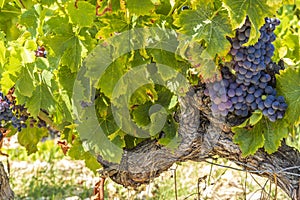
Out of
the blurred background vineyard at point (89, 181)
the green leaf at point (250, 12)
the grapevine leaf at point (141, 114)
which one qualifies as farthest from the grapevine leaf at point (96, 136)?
the blurred background vineyard at point (89, 181)

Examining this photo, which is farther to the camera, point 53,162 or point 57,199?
point 53,162

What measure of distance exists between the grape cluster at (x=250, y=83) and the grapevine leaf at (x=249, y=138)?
0.23 ft

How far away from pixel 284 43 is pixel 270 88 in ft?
1.56

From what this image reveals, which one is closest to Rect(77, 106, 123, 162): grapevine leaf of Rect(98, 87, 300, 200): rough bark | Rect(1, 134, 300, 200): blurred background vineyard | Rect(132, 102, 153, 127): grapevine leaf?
Rect(132, 102, 153, 127): grapevine leaf

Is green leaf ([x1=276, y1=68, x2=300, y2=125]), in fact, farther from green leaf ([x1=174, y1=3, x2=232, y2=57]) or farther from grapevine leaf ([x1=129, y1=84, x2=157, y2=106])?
grapevine leaf ([x1=129, y1=84, x2=157, y2=106])

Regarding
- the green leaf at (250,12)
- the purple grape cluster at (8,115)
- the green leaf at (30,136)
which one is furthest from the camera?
the green leaf at (30,136)

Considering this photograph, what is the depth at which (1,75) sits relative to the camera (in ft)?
8.48

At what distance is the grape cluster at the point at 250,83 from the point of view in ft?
7.52

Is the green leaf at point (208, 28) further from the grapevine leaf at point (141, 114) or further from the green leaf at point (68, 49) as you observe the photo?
the grapevine leaf at point (141, 114)

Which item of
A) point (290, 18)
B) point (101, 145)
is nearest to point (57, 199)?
point (101, 145)

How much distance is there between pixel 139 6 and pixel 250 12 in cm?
43

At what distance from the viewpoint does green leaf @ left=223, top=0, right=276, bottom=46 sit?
205 centimetres

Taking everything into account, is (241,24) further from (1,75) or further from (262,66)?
(1,75)

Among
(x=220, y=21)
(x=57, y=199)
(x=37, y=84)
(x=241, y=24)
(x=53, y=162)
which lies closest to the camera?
(x=241, y=24)
